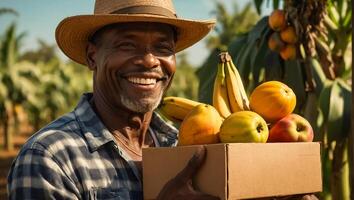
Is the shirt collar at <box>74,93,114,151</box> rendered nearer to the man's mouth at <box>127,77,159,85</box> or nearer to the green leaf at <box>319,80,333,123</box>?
the man's mouth at <box>127,77,159,85</box>

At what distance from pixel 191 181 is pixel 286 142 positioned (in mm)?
344

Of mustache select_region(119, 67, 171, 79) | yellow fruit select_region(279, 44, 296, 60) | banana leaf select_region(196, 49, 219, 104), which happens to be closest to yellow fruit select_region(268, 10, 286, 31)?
yellow fruit select_region(279, 44, 296, 60)

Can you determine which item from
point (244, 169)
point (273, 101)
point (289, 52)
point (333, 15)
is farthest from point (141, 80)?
point (333, 15)

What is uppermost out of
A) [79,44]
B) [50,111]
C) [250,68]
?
[79,44]

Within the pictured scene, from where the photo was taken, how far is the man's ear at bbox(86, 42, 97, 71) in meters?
2.38

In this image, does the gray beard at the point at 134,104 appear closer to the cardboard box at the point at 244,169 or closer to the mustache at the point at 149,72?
the mustache at the point at 149,72

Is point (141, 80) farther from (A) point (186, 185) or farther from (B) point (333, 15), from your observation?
(B) point (333, 15)

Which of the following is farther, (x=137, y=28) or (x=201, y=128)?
(x=137, y=28)

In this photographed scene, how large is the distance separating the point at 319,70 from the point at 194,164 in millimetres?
2914

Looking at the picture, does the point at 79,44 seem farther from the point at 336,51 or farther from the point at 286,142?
the point at 336,51

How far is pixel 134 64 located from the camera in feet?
7.16

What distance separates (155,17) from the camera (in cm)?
218

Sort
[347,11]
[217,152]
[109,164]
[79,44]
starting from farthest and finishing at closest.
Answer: [347,11], [79,44], [109,164], [217,152]

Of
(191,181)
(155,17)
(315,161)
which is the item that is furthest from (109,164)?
(315,161)
